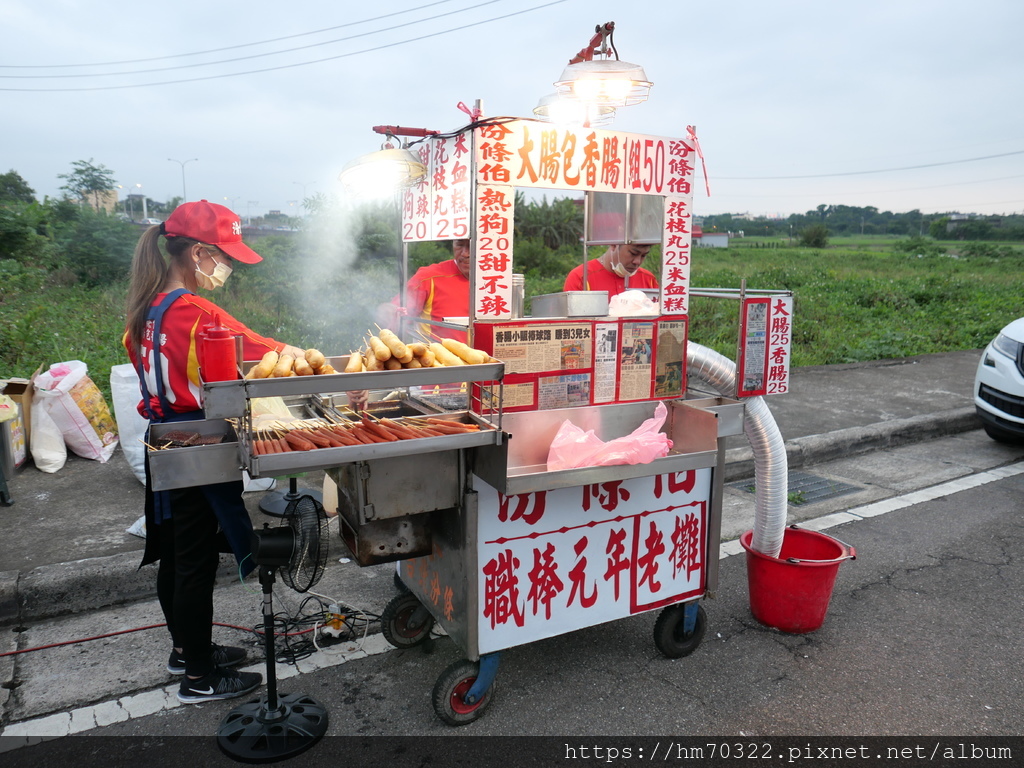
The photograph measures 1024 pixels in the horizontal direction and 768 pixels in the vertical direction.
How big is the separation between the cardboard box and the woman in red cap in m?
2.61

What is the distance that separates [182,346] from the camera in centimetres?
275

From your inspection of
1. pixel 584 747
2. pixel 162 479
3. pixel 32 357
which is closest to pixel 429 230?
pixel 162 479

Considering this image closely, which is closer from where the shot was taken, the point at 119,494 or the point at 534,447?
the point at 534,447

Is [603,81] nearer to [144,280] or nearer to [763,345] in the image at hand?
[763,345]

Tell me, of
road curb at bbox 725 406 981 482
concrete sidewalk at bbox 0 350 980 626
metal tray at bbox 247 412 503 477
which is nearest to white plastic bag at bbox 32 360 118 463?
concrete sidewalk at bbox 0 350 980 626

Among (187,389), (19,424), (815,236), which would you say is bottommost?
(19,424)

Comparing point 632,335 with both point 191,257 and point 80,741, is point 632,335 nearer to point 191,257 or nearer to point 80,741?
point 191,257

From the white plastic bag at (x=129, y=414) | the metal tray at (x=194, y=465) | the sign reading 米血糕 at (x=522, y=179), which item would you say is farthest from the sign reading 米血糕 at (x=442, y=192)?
the white plastic bag at (x=129, y=414)

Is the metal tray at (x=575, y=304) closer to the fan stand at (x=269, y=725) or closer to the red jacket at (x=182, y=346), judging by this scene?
the red jacket at (x=182, y=346)

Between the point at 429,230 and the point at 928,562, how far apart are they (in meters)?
3.70

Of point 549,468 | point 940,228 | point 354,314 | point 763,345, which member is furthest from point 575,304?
point 940,228

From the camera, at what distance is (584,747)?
9.04 feet

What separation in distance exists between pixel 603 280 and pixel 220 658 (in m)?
3.13

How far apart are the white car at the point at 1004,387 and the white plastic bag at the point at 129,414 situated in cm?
718
